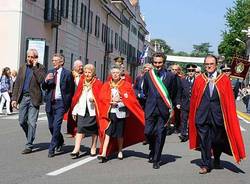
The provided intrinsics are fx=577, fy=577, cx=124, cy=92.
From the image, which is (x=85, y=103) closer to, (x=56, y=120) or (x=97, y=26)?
(x=56, y=120)

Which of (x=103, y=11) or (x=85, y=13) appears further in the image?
(x=103, y=11)

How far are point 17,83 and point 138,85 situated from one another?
3.99 meters

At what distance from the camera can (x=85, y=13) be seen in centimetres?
4741

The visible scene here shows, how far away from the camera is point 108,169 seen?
934cm

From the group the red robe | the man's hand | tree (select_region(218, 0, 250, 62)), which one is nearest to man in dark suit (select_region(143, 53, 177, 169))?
the red robe

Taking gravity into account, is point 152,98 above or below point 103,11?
below

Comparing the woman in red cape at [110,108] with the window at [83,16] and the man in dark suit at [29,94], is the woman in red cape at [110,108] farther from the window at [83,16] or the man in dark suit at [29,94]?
the window at [83,16]

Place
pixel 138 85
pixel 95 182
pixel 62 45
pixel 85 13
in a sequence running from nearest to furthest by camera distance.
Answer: pixel 95 182, pixel 138 85, pixel 62 45, pixel 85 13

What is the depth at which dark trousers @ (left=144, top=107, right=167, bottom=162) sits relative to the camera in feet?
31.8

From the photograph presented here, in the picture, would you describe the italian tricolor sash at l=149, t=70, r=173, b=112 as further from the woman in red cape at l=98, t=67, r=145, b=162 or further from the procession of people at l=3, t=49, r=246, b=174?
the woman in red cape at l=98, t=67, r=145, b=162

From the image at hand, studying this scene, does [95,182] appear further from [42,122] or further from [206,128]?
[42,122]

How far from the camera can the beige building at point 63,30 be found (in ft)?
97.7

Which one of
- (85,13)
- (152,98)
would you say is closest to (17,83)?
(152,98)

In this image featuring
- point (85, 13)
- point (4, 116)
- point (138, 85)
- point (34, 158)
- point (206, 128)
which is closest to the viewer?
point (206, 128)
